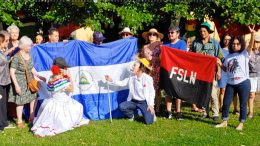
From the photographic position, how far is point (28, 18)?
37.0 ft

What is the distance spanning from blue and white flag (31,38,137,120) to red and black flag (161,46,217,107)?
0.89 metres

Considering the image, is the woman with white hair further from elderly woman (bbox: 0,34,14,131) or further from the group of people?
elderly woman (bbox: 0,34,14,131)

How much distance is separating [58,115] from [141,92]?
1.77 metres

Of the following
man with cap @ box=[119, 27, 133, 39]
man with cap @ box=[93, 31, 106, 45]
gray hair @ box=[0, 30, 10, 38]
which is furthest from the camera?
man with cap @ box=[119, 27, 133, 39]

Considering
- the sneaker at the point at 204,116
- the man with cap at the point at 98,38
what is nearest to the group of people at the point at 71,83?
the sneaker at the point at 204,116

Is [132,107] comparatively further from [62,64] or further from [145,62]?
[62,64]

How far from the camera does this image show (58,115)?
311 inches

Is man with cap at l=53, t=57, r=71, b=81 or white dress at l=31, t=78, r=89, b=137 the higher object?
man with cap at l=53, t=57, r=71, b=81

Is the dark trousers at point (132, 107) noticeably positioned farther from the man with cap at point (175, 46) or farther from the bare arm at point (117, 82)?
the man with cap at point (175, 46)

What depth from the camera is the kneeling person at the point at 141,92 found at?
335 inches

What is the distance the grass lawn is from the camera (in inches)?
282

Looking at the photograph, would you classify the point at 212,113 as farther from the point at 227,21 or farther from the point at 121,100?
the point at 227,21

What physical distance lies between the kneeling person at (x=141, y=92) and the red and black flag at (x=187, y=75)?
419mm

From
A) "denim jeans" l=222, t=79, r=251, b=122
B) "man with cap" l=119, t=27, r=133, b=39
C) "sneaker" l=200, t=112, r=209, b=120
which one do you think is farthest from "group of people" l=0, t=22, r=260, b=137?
"man with cap" l=119, t=27, r=133, b=39
